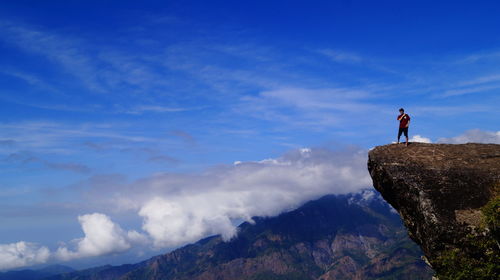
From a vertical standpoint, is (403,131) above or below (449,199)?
above

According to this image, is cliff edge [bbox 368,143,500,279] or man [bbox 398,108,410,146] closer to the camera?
cliff edge [bbox 368,143,500,279]

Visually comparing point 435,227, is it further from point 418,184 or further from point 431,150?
point 431,150

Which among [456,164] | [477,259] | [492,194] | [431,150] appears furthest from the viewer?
[431,150]

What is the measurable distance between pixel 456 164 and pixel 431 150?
3.59 meters

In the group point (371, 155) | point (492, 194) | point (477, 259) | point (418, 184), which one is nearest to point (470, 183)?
point (492, 194)

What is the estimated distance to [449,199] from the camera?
40.4m

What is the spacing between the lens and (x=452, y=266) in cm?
3791

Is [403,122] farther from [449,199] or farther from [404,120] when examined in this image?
[449,199]

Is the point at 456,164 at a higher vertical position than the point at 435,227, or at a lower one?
higher

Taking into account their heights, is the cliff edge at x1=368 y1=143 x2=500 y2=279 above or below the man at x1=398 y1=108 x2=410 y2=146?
below

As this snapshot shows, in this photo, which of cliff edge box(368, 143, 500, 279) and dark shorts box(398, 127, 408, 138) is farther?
dark shorts box(398, 127, 408, 138)

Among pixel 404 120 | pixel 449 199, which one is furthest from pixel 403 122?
pixel 449 199

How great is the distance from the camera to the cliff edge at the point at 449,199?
37219 millimetres

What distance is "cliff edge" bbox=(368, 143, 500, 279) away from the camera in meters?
37.2
